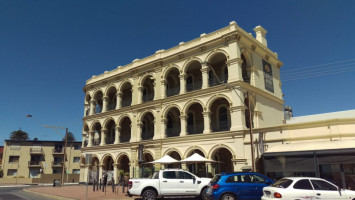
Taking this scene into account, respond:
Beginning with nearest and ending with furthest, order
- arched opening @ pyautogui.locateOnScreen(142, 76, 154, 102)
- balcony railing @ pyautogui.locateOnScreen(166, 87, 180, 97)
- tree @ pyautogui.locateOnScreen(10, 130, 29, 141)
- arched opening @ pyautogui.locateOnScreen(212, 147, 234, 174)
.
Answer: arched opening @ pyautogui.locateOnScreen(212, 147, 234, 174) → balcony railing @ pyautogui.locateOnScreen(166, 87, 180, 97) → arched opening @ pyautogui.locateOnScreen(142, 76, 154, 102) → tree @ pyautogui.locateOnScreen(10, 130, 29, 141)

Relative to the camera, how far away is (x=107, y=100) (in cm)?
3500

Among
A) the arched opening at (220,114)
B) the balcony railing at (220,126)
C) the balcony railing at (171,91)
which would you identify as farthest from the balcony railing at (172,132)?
the balcony railing at (220,126)

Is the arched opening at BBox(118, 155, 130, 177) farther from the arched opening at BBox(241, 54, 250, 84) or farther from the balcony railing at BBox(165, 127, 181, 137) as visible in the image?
the arched opening at BBox(241, 54, 250, 84)

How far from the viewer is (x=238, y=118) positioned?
22.4 m

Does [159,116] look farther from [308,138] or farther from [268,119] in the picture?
[308,138]

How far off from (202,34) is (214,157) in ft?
38.9

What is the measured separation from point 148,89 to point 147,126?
177 inches

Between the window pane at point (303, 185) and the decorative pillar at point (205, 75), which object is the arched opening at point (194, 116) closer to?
the decorative pillar at point (205, 75)

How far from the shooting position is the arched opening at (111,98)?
35.6 meters

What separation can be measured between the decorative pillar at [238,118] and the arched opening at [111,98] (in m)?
18.1

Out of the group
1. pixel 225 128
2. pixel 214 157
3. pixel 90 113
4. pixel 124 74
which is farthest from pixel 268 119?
pixel 90 113

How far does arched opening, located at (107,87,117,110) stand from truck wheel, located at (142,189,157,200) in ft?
74.0

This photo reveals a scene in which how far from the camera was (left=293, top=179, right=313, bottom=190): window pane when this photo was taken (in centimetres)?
1008

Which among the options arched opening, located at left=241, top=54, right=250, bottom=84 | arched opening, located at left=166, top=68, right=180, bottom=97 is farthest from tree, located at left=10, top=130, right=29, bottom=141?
arched opening, located at left=241, top=54, right=250, bottom=84
